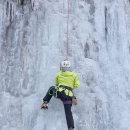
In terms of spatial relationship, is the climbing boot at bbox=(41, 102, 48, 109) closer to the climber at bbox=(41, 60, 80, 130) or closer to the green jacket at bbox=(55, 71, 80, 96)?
the climber at bbox=(41, 60, 80, 130)

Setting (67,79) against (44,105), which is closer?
(44,105)

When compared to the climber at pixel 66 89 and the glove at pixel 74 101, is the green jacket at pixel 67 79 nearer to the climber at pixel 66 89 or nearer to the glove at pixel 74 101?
the climber at pixel 66 89

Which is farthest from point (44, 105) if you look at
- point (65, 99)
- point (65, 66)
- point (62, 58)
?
point (62, 58)

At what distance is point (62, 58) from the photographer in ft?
22.6

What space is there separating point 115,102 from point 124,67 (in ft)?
2.41

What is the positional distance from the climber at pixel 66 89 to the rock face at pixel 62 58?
257 mm

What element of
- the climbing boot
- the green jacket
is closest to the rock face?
the climbing boot

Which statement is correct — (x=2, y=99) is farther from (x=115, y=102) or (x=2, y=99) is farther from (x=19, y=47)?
(x=115, y=102)

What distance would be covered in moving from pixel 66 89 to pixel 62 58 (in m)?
0.87

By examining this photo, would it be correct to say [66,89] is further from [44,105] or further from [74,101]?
[44,105]

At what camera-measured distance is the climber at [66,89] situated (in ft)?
19.9

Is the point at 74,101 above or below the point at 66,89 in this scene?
below

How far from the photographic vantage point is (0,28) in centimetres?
707

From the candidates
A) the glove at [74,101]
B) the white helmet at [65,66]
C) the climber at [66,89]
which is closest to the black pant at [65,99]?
the climber at [66,89]
